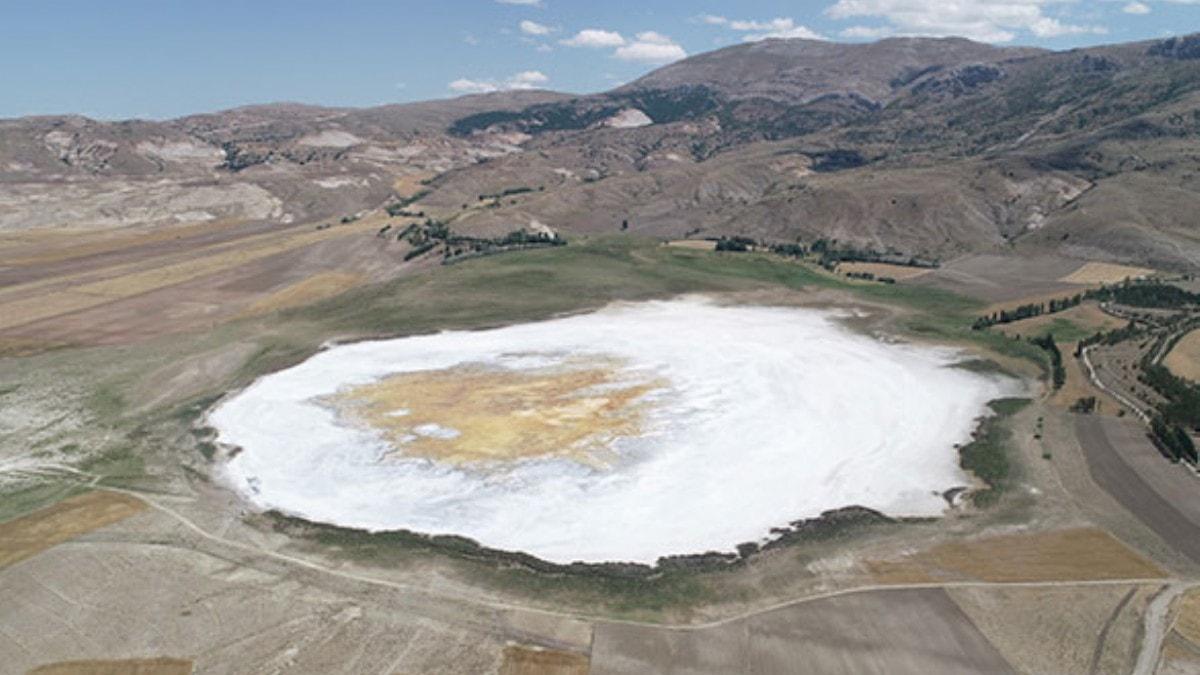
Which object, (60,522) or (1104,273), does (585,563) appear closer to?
(60,522)

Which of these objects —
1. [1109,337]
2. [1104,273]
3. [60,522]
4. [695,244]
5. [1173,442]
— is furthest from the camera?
[695,244]

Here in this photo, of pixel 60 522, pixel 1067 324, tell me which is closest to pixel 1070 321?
pixel 1067 324

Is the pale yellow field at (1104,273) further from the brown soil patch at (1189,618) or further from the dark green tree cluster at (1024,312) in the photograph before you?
the brown soil patch at (1189,618)

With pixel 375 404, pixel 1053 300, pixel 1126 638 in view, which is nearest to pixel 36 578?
pixel 375 404

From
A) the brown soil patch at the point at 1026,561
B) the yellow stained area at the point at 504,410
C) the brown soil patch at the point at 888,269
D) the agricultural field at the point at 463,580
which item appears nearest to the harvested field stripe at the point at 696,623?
the agricultural field at the point at 463,580

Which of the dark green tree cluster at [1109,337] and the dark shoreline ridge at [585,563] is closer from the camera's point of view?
the dark shoreline ridge at [585,563]
